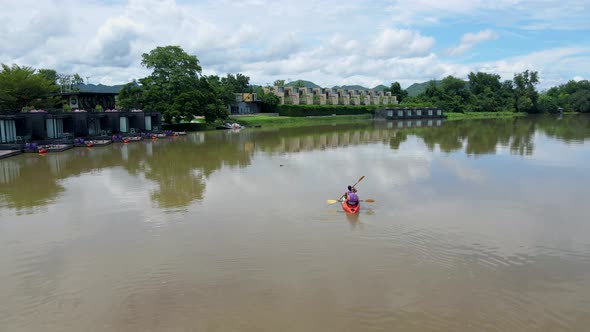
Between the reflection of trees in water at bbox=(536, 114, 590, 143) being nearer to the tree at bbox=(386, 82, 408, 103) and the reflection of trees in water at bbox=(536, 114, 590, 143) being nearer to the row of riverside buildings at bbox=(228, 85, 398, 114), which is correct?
the row of riverside buildings at bbox=(228, 85, 398, 114)

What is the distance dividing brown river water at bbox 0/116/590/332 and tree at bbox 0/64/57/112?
29343 mm

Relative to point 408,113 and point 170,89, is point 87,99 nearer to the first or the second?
point 170,89

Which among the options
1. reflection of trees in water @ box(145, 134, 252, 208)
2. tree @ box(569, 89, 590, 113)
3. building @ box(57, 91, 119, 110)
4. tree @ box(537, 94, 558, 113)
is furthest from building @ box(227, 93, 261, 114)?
tree @ box(569, 89, 590, 113)

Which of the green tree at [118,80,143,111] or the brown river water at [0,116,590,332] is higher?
the green tree at [118,80,143,111]

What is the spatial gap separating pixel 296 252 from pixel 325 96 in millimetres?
99225

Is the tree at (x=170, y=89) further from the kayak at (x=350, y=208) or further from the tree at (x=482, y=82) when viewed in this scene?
the tree at (x=482, y=82)

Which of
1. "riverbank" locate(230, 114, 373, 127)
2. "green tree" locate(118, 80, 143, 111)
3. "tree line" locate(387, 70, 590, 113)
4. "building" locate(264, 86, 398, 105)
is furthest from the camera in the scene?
"tree line" locate(387, 70, 590, 113)

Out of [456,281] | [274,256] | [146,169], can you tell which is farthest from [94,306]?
[146,169]

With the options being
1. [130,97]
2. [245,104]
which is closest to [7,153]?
[130,97]

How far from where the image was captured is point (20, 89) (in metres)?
47.7

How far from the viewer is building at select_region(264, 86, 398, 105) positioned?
324ft

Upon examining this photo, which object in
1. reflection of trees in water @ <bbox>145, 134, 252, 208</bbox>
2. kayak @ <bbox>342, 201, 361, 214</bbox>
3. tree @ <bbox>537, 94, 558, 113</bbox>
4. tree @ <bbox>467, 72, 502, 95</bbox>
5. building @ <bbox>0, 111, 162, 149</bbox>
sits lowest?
kayak @ <bbox>342, 201, 361, 214</bbox>

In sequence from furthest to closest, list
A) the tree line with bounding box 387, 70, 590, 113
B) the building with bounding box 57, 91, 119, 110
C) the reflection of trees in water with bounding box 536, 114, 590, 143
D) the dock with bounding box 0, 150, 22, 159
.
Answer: the tree line with bounding box 387, 70, 590, 113
the building with bounding box 57, 91, 119, 110
the reflection of trees in water with bounding box 536, 114, 590, 143
the dock with bounding box 0, 150, 22, 159

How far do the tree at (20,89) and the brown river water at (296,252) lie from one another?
29343 millimetres
